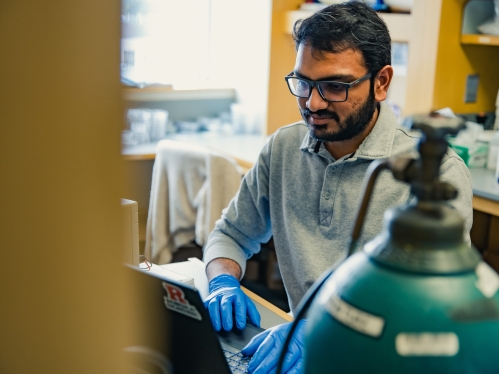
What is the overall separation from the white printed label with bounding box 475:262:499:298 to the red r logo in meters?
0.40

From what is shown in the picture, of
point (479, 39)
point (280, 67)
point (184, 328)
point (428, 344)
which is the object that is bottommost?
point (184, 328)

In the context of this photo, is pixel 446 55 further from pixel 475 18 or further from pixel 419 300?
pixel 419 300

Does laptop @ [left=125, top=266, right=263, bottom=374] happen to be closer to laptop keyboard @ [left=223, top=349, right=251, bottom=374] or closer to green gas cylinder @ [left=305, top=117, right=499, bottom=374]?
laptop keyboard @ [left=223, top=349, right=251, bottom=374]

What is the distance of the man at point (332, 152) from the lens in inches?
55.9

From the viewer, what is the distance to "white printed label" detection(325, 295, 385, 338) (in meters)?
0.44

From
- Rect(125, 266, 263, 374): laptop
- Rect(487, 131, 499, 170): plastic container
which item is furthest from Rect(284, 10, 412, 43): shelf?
Rect(125, 266, 263, 374): laptop

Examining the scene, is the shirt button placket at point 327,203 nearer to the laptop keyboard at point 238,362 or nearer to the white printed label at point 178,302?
the laptop keyboard at point 238,362

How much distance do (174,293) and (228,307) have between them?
459 millimetres

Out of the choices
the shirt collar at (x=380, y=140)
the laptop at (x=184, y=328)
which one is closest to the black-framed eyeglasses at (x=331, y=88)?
the shirt collar at (x=380, y=140)

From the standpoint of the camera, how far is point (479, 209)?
2303 millimetres

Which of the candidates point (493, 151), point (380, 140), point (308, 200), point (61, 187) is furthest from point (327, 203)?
point (493, 151)

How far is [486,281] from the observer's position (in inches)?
18.5

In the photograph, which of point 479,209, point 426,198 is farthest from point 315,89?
point 479,209

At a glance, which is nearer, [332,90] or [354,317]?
[354,317]
